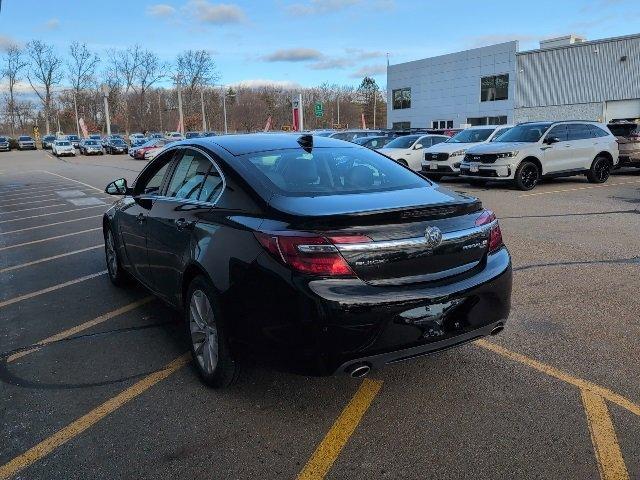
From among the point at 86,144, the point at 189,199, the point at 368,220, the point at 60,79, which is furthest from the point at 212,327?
the point at 60,79

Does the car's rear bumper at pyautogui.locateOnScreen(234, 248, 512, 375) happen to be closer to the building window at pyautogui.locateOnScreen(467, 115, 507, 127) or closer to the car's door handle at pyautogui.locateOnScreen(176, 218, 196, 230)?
the car's door handle at pyautogui.locateOnScreen(176, 218, 196, 230)

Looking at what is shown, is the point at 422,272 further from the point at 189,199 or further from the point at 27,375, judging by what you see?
the point at 27,375

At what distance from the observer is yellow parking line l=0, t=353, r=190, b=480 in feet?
9.48

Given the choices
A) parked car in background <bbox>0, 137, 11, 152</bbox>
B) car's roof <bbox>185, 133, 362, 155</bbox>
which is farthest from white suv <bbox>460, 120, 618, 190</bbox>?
parked car in background <bbox>0, 137, 11, 152</bbox>

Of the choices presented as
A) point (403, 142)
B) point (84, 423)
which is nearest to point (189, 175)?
point (84, 423)

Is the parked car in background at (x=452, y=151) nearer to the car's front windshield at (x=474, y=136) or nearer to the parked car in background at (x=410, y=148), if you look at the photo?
the car's front windshield at (x=474, y=136)

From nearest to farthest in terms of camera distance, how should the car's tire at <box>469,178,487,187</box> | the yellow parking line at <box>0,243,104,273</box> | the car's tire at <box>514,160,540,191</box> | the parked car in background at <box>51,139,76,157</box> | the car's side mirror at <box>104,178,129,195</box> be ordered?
the car's side mirror at <box>104,178,129,195</box> → the yellow parking line at <box>0,243,104,273</box> → the car's tire at <box>514,160,540,191</box> → the car's tire at <box>469,178,487,187</box> → the parked car in background at <box>51,139,76,157</box>

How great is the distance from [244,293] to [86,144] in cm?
5431

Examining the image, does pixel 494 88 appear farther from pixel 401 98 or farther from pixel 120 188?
pixel 120 188

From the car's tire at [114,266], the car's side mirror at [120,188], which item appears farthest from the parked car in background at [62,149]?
the car's side mirror at [120,188]

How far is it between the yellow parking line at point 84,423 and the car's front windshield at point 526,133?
13195 mm

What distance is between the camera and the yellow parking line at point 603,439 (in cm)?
270

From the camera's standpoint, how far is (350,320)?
2.87 meters

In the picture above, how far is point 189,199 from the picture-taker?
4043mm
